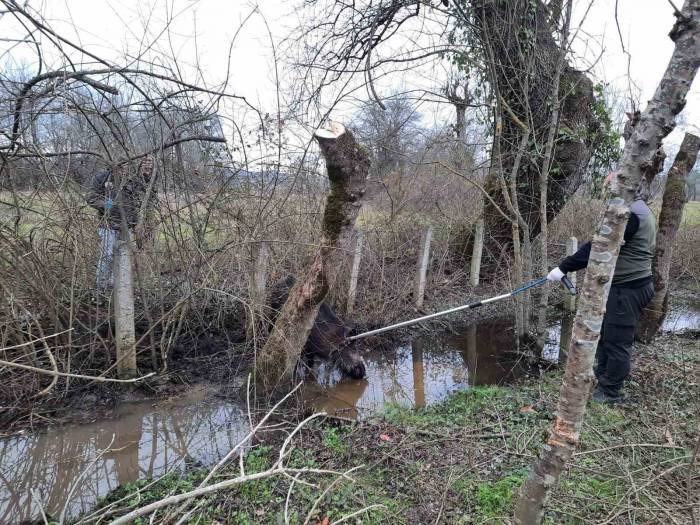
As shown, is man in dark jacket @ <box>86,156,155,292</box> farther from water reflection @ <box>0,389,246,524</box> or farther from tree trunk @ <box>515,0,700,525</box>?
tree trunk @ <box>515,0,700,525</box>

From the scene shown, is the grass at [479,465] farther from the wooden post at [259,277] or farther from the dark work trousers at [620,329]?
the wooden post at [259,277]

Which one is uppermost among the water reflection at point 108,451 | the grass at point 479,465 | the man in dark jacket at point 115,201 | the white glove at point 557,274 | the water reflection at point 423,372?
the man in dark jacket at point 115,201

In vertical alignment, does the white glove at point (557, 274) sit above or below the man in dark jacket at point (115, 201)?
below

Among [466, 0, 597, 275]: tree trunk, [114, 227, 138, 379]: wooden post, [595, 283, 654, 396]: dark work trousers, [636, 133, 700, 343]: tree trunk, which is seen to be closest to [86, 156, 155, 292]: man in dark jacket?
[114, 227, 138, 379]: wooden post

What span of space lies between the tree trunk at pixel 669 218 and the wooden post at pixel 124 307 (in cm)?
608

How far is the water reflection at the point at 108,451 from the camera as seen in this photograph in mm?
2920

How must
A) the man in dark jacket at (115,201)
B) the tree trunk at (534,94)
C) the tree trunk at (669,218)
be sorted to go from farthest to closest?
the tree trunk at (669,218) → the tree trunk at (534,94) → the man in dark jacket at (115,201)

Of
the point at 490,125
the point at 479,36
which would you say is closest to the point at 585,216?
the point at 490,125

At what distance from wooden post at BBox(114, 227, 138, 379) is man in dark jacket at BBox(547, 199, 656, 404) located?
4279 mm

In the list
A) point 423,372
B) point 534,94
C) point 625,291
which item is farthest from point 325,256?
point 534,94

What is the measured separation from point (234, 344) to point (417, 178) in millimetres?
5982

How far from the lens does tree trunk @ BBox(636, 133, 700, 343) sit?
4.85m

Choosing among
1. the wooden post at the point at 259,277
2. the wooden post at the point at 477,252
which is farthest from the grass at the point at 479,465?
the wooden post at the point at 477,252

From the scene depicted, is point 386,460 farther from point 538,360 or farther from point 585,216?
point 585,216
